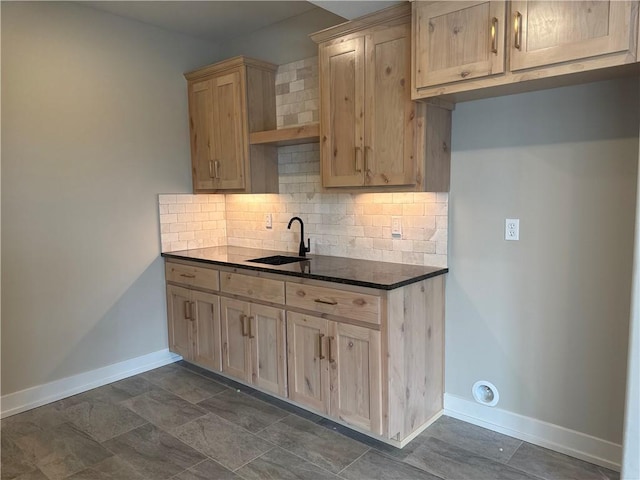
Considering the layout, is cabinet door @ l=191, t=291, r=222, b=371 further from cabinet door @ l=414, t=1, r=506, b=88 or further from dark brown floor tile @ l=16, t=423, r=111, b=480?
cabinet door @ l=414, t=1, r=506, b=88

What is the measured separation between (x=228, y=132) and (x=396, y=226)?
1486mm

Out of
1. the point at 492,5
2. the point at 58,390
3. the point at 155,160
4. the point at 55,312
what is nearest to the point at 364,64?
the point at 492,5

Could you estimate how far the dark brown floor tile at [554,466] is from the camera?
2.20 m

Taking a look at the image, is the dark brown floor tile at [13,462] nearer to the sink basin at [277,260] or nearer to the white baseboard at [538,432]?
the sink basin at [277,260]

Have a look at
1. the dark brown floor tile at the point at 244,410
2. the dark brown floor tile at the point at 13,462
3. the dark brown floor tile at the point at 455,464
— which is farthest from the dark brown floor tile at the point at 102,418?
the dark brown floor tile at the point at 455,464

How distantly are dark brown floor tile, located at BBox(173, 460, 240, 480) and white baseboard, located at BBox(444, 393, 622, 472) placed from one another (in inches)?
52.9

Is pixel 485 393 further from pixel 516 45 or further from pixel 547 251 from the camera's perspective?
pixel 516 45

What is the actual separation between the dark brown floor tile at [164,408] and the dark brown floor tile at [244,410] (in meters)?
0.10

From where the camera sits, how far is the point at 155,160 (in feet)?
11.9

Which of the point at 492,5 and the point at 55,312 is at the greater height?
the point at 492,5

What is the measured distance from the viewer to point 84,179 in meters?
3.23

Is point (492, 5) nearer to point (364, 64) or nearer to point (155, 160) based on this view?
point (364, 64)

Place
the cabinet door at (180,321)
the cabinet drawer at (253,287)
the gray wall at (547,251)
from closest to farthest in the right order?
the gray wall at (547,251) < the cabinet drawer at (253,287) < the cabinet door at (180,321)

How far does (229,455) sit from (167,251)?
1825mm
